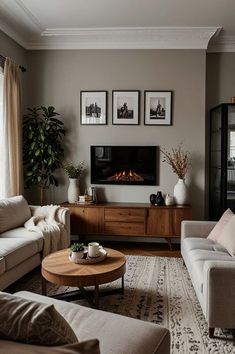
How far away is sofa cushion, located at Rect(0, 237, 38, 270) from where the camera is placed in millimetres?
2850

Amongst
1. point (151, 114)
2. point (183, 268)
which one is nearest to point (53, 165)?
point (151, 114)

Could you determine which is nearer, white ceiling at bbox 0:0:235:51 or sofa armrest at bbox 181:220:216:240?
sofa armrest at bbox 181:220:216:240

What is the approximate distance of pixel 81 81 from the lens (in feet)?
16.1

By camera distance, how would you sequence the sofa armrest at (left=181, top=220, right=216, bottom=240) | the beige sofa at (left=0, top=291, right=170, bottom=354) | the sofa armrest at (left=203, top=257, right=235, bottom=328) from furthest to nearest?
the sofa armrest at (left=181, top=220, right=216, bottom=240) → the sofa armrest at (left=203, top=257, right=235, bottom=328) → the beige sofa at (left=0, top=291, right=170, bottom=354)

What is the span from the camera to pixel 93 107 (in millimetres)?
4879

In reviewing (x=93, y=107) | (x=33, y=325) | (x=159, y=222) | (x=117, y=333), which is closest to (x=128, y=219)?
(x=159, y=222)

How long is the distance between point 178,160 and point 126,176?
0.82 m

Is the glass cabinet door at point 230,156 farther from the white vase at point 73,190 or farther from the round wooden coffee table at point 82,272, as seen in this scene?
the round wooden coffee table at point 82,272

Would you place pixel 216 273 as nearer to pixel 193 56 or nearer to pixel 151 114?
pixel 151 114

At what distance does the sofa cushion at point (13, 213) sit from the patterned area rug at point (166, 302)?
609mm

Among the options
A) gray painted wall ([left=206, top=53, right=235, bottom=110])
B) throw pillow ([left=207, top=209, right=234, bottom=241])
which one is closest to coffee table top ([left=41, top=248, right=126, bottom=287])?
throw pillow ([left=207, top=209, right=234, bottom=241])

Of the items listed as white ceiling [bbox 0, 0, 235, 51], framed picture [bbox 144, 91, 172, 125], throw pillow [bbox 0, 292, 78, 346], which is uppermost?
white ceiling [bbox 0, 0, 235, 51]

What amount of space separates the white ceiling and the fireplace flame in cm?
189

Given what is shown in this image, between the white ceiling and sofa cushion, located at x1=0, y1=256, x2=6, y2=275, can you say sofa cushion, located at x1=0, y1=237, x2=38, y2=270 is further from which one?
the white ceiling
